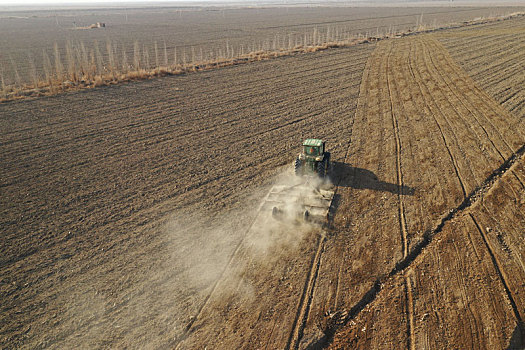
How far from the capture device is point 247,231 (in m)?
12.0

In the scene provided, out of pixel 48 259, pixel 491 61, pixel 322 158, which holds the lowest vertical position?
pixel 48 259

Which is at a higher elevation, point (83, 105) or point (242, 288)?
point (83, 105)

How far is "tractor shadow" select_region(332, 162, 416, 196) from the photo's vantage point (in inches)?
555

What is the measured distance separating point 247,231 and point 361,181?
5720mm

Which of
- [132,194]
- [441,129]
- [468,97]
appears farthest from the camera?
[468,97]

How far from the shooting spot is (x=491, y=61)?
33375 mm

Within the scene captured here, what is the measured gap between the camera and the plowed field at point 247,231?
341 inches

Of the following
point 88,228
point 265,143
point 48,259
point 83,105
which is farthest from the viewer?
point 83,105

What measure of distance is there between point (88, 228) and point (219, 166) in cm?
622

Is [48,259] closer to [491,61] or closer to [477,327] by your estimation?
[477,327]

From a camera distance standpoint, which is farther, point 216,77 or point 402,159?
point 216,77

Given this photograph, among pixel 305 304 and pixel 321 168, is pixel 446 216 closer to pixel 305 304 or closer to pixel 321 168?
pixel 321 168

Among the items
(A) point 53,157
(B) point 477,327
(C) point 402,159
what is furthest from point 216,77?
(B) point 477,327

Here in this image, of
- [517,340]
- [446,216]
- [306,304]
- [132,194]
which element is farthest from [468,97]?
[132,194]
